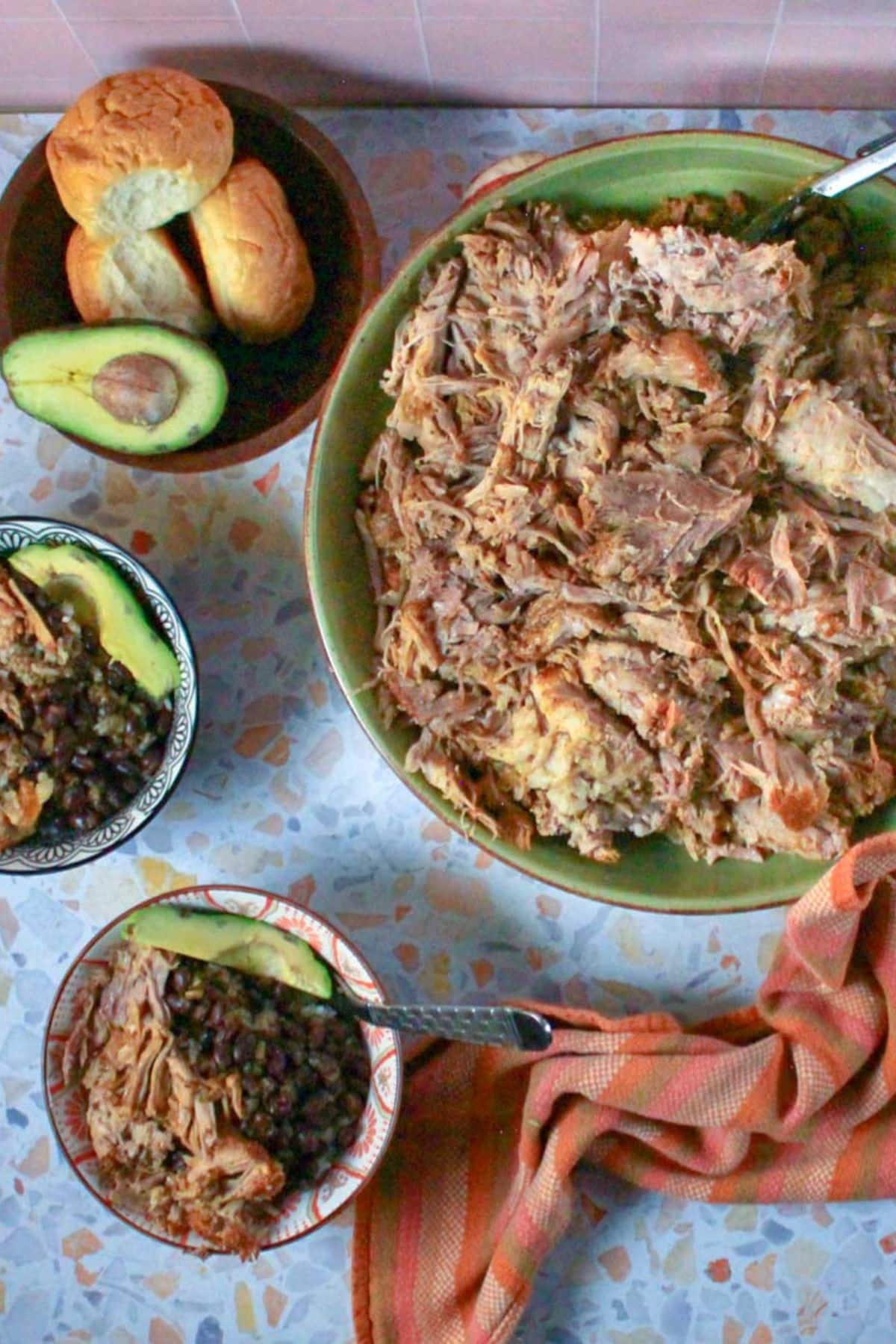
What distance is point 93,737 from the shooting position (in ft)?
4.87

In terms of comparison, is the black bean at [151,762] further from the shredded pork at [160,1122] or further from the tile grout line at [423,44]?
the tile grout line at [423,44]

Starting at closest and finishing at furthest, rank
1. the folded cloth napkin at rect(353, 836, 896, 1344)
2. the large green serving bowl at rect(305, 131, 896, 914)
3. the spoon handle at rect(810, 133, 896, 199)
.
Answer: the spoon handle at rect(810, 133, 896, 199), the large green serving bowl at rect(305, 131, 896, 914), the folded cloth napkin at rect(353, 836, 896, 1344)

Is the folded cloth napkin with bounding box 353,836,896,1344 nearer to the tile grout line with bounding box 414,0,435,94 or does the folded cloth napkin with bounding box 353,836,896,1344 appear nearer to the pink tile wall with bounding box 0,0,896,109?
the pink tile wall with bounding box 0,0,896,109

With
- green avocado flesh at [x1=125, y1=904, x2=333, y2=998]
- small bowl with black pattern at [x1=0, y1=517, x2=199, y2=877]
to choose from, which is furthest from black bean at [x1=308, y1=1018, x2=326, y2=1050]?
small bowl with black pattern at [x1=0, y1=517, x2=199, y2=877]

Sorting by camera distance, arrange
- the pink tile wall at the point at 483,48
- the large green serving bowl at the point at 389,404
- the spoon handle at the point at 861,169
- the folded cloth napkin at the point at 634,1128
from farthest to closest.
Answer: the folded cloth napkin at the point at 634,1128
the pink tile wall at the point at 483,48
the large green serving bowl at the point at 389,404
the spoon handle at the point at 861,169

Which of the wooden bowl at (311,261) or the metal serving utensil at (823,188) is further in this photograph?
the wooden bowl at (311,261)

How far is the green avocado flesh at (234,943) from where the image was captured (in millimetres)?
1532

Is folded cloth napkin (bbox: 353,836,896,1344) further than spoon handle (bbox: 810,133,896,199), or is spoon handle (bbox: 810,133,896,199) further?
folded cloth napkin (bbox: 353,836,896,1344)

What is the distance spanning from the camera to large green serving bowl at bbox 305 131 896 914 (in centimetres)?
133

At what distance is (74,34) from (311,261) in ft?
1.17

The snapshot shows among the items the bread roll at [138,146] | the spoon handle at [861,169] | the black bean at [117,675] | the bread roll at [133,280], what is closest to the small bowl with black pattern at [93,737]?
the black bean at [117,675]

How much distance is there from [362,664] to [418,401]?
0.28 metres

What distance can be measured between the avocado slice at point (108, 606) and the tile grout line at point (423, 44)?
67cm

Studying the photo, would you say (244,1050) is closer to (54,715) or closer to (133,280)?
(54,715)
